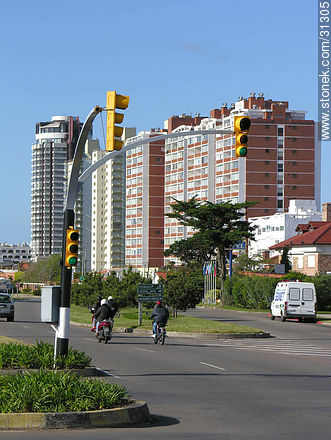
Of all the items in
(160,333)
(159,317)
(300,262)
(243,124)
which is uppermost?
(243,124)

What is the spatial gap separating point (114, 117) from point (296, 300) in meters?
36.5

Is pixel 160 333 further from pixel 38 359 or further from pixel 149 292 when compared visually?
pixel 38 359

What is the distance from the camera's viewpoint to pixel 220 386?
715 inches

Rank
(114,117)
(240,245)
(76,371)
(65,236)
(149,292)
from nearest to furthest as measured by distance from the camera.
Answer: (114,117)
(76,371)
(65,236)
(149,292)
(240,245)

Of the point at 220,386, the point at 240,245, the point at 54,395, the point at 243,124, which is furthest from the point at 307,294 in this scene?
the point at 240,245

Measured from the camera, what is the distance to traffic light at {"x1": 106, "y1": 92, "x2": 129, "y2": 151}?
16969mm

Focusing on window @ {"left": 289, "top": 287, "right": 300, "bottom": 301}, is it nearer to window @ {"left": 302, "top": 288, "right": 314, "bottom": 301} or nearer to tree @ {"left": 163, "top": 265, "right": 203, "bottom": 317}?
window @ {"left": 302, "top": 288, "right": 314, "bottom": 301}

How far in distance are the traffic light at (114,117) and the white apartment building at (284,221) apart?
355 feet

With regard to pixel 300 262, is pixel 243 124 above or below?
above

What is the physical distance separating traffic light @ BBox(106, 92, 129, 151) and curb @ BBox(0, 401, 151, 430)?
6143mm

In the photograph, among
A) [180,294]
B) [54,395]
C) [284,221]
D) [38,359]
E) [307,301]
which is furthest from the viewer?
[284,221]

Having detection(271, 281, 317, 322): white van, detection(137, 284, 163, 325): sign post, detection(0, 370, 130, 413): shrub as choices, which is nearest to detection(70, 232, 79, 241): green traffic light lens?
detection(0, 370, 130, 413): shrub

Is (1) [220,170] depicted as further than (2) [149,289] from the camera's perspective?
Yes

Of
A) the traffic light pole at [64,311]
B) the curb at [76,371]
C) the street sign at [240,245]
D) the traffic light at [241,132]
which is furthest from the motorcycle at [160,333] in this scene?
the street sign at [240,245]
